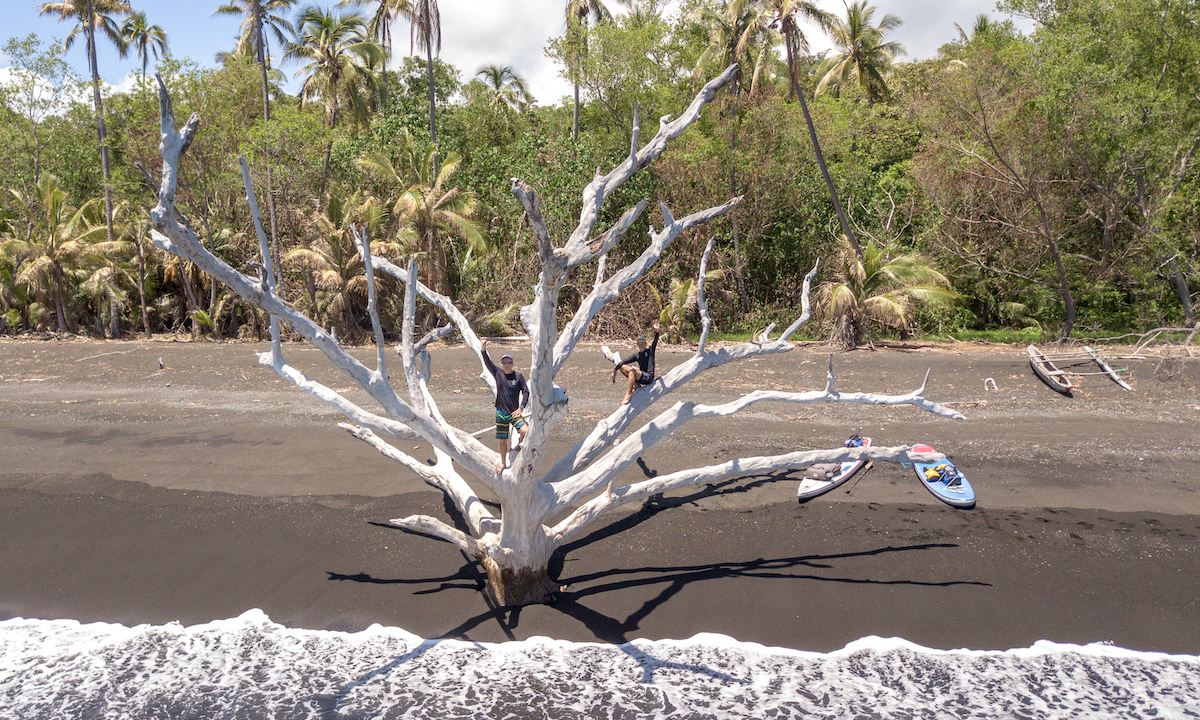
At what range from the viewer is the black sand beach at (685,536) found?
704 cm

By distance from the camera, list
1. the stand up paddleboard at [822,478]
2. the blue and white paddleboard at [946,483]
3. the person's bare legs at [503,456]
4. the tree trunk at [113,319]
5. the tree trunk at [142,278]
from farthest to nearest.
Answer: the tree trunk at [113,319] → the tree trunk at [142,278] → the stand up paddleboard at [822,478] → the blue and white paddleboard at [946,483] → the person's bare legs at [503,456]

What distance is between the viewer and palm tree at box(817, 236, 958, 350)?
1850cm

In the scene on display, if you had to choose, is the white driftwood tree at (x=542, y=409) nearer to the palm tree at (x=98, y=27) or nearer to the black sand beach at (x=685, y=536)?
the black sand beach at (x=685, y=536)

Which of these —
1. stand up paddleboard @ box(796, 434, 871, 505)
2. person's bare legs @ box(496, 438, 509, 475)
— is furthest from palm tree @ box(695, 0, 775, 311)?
person's bare legs @ box(496, 438, 509, 475)

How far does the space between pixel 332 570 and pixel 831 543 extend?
5509 millimetres

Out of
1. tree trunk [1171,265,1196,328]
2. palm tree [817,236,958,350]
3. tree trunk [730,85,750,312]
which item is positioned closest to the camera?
palm tree [817,236,958,350]

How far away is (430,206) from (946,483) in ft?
52.8

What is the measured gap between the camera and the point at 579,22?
82.9 ft

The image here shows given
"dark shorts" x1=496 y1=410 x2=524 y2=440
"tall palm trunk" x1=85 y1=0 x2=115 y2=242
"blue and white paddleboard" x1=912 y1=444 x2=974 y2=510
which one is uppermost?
"tall palm trunk" x1=85 y1=0 x2=115 y2=242

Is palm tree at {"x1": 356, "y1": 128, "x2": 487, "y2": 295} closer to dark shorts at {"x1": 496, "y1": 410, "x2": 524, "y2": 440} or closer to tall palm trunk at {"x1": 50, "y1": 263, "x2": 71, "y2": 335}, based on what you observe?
tall palm trunk at {"x1": 50, "y1": 263, "x2": 71, "y2": 335}

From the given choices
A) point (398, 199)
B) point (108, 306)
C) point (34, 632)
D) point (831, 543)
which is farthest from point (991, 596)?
point (108, 306)

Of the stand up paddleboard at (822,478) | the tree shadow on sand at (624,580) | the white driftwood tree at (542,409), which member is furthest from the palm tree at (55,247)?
the stand up paddleboard at (822,478)

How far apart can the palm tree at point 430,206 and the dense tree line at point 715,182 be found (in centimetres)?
8

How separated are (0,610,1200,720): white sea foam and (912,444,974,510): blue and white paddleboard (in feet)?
8.35
